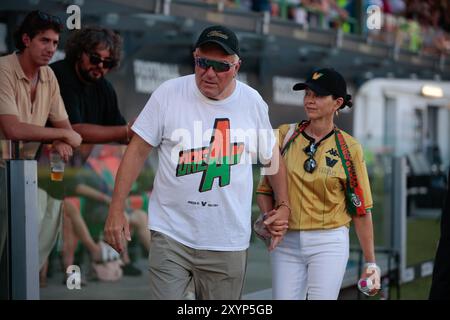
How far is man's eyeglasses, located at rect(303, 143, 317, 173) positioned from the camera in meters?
4.61

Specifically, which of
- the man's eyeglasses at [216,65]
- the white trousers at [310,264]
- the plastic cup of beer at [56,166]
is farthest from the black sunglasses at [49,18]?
the white trousers at [310,264]

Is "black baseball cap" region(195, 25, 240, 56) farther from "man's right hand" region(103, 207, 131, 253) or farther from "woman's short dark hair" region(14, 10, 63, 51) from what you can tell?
"woman's short dark hair" region(14, 10, 63, 51)

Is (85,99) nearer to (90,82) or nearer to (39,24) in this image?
(90,82)

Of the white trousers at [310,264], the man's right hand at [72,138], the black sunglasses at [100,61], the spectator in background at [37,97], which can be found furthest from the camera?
the black sunglasses at [100,61]

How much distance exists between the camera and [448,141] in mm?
30562

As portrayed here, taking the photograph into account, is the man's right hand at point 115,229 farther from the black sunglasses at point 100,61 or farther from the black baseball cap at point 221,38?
the black sunglasses at point 100,61

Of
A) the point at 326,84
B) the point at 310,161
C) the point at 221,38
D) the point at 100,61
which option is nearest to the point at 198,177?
the point at 221,38

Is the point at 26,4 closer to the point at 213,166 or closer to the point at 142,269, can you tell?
the point at 213,166

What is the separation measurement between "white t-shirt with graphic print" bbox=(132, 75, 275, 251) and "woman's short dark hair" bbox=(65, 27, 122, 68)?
121 cm

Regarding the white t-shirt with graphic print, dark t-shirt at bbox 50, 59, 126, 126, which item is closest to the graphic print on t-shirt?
the white t-shirt with graphic print

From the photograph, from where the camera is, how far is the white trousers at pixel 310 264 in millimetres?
4578

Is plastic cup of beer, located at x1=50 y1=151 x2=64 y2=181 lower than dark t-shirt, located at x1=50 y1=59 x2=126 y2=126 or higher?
lower

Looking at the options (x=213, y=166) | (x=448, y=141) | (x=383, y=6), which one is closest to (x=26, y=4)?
(x=213, y=166)

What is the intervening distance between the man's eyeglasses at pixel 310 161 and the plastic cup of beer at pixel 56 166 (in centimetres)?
140
